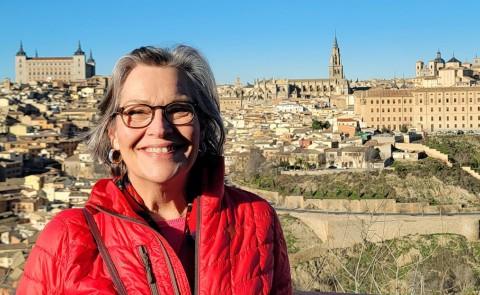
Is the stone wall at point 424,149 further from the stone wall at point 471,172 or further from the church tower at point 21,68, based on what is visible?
the church tower at point 21,68

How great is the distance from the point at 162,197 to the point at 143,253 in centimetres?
20

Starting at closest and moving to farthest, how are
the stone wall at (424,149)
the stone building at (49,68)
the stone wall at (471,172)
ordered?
the stone wall at (471,172)
the stone wall at (424,149)
the stone building at (49,68)

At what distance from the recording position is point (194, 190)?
1.50 meters

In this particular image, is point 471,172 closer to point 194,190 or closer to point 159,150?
point 194,190

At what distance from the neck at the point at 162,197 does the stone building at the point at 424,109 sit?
33222mm

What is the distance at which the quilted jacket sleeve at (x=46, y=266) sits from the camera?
1.23 metres

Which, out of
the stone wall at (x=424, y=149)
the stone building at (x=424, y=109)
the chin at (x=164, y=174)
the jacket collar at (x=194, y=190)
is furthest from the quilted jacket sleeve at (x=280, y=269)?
the stone building at (x=424, y=109)

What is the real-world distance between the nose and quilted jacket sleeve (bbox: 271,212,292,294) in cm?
33

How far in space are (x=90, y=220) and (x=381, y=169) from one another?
2131cm

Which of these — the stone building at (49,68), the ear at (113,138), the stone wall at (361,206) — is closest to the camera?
the ear at (113,138)

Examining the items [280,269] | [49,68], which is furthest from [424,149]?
[49,68]

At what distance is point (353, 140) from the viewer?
2720 centimetres

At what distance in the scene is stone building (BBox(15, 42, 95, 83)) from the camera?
65312mm

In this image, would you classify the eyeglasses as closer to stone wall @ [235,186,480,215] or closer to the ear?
the ear
